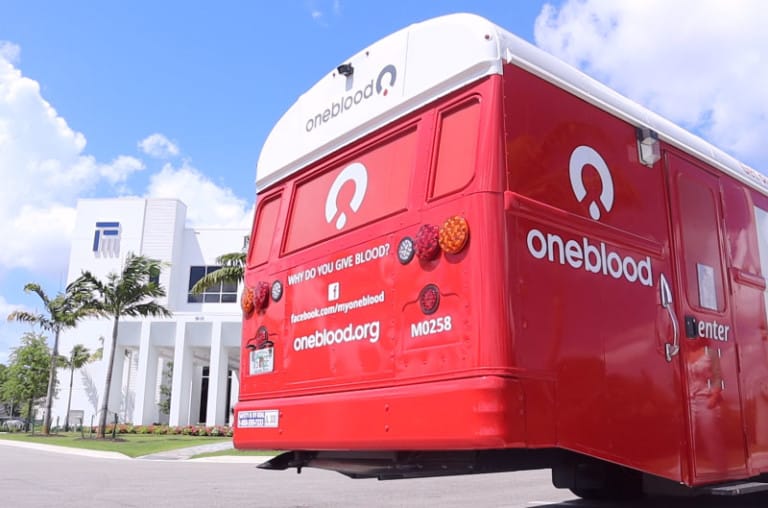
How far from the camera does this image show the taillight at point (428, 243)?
4184 mm

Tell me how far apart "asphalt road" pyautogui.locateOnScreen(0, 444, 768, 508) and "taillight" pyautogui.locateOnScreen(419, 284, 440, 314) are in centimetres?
438

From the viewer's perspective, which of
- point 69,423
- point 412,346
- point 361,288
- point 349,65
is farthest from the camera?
point 69,423

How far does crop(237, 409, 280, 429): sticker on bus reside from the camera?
206 inches

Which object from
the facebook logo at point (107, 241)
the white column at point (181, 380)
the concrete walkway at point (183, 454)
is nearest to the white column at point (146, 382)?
the white column at point (181, 380)

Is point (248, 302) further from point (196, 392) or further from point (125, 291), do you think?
point (196, 392)

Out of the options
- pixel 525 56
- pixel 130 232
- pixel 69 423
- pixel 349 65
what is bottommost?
pixel 69 423

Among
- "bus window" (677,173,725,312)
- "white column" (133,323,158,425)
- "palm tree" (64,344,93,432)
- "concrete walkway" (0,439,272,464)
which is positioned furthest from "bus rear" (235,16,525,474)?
"palm tree" (64,344,93,432)

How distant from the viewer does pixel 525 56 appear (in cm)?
439

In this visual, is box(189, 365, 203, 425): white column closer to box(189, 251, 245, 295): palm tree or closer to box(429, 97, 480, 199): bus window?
box(189, 251, 245, 295): palm tree

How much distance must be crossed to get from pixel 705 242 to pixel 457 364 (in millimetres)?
2672

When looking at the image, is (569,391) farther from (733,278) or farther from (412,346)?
(733,278)

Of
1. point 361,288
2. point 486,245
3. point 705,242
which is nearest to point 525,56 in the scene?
point 486,245

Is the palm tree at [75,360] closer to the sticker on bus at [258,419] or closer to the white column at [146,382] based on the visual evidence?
the white column at [146,382]

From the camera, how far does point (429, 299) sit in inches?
164
